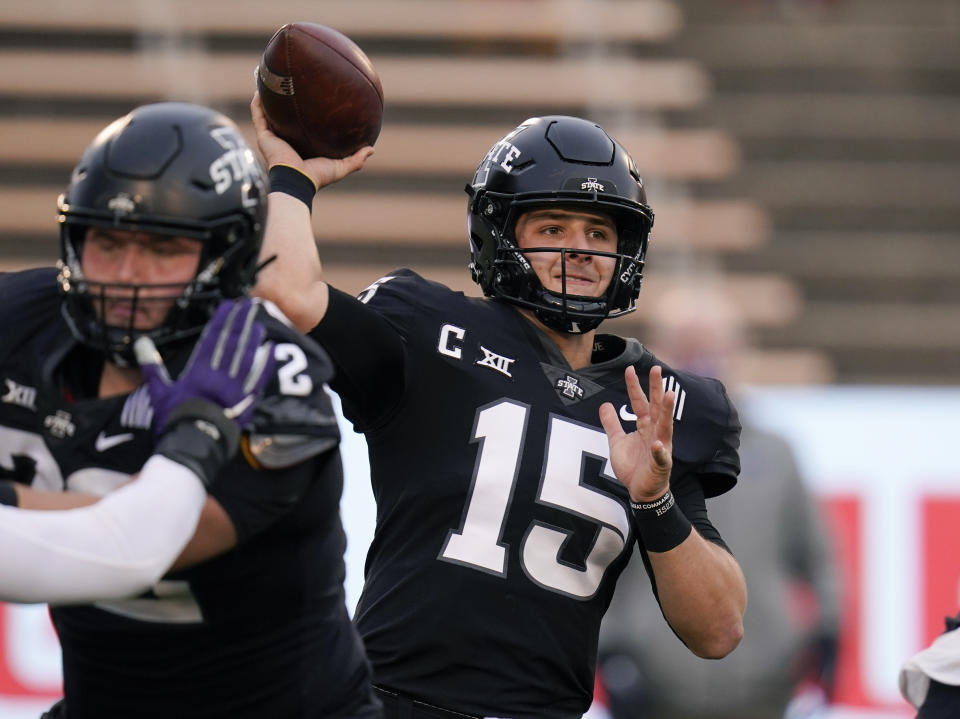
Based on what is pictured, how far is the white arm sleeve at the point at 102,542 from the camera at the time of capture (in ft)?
6.73

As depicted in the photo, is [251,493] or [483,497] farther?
[483,497]

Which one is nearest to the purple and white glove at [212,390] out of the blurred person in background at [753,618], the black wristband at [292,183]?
the black wristband at [292,183]

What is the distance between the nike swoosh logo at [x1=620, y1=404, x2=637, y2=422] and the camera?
308cm

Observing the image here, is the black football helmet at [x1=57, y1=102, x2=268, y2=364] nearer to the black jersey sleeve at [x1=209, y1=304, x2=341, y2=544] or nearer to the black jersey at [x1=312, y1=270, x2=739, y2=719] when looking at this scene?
the black jersey sleeve at [x1=209, y1=304, x2=341, y2=544]

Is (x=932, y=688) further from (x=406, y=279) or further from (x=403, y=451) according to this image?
(x=406, y=279)

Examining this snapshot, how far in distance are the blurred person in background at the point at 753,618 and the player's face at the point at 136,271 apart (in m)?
2.73

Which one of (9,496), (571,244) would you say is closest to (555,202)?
(571,244)

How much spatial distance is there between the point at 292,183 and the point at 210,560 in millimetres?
926

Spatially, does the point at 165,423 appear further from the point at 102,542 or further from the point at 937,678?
the point at 937,678

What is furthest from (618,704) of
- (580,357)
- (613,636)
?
(580,357)

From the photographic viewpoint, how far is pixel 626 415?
309 centimetres

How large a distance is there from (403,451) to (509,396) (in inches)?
8.8

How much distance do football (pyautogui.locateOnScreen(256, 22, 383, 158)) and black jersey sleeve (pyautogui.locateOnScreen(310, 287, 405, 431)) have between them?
1.18 ft

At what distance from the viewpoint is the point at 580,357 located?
10.4ft
